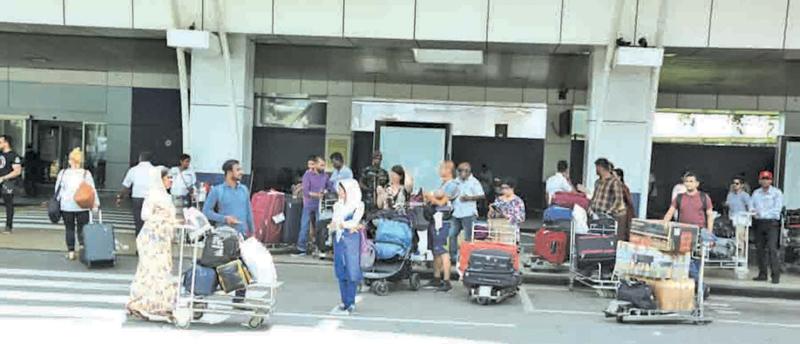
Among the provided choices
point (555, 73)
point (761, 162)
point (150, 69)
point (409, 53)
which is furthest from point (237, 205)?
point (761, 162)

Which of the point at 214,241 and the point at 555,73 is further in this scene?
the point at 555,73

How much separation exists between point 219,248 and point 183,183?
5.69m

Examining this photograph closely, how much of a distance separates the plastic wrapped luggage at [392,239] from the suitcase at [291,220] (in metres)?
3.64

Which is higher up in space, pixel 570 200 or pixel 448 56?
pixel 448 56

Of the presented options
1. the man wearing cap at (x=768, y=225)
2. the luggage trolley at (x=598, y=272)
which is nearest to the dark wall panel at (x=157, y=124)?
the luggage trolley at (x=598, y=272)

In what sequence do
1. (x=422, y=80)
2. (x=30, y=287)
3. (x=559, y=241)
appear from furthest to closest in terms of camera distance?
(x=422, y=80), (x=559, y=241), (x=30, y=287)

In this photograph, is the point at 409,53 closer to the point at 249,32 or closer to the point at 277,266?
the point at 249,32

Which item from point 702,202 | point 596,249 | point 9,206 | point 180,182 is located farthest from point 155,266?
point 9,206

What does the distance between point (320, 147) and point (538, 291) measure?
13156 millimetres

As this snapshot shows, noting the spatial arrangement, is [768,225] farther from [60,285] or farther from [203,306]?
[60,285]

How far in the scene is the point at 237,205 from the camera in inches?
322

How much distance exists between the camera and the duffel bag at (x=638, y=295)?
26.4 feet

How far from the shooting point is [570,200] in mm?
11414

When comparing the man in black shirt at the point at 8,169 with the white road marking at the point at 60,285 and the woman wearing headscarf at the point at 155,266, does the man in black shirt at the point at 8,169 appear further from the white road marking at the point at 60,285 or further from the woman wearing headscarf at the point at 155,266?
the woman wearing headscarf at the point at 155,266
